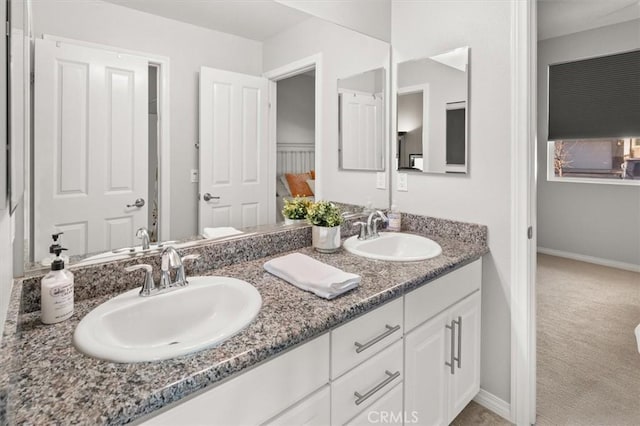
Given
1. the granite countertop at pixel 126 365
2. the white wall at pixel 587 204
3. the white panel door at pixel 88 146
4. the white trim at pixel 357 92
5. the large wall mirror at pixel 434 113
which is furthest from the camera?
the white wall at pixel 587 204

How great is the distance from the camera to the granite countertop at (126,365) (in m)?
0.62

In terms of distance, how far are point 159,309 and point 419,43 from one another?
6.18 feet

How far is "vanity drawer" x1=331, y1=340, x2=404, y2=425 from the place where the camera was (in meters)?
1.03

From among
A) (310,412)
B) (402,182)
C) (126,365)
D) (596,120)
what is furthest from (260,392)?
(596,120)

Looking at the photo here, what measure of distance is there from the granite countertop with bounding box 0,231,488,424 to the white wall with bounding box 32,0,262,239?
439 millimetres

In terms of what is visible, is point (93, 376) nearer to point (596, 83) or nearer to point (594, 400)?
point (594, 400)

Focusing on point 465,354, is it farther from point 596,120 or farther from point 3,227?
point 596,120

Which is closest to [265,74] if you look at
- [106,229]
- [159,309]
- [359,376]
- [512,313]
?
[106,229]

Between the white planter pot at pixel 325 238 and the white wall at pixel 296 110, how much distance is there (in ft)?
1.44

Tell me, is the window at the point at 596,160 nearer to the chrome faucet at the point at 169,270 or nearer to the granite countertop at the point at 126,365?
the granite countertop at the point at 126,365

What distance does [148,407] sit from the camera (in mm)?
652

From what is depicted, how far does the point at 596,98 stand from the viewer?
13.2ft

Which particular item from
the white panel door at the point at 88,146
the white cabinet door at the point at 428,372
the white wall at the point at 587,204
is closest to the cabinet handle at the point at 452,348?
the white cabinet door at the point at 428,372

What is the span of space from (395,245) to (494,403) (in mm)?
928
